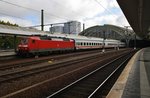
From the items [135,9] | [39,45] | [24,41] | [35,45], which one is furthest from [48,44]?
[135,9]

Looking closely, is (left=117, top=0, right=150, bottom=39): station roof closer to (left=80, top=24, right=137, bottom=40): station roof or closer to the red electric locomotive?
the red electric locomotive

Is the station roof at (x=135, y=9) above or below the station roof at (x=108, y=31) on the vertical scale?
below

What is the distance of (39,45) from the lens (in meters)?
32.3

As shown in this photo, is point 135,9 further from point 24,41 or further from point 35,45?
point 24,41

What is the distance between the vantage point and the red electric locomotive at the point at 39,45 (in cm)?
3039

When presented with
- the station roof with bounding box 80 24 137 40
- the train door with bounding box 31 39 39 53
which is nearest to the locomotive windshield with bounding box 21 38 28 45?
the train door with bounding box 31 39 39 53

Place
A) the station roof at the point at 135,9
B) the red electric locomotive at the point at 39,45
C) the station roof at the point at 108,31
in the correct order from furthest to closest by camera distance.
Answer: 1. the station roof at the point at 108,31
2. the red electric locomotive at the point at 39,45
3. the station roof at the point at 135,9

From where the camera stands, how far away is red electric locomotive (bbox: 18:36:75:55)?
1196 inches

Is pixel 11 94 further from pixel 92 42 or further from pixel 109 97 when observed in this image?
pixel 92 42

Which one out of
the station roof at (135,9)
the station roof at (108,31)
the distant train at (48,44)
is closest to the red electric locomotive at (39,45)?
the distant train at (48,44)

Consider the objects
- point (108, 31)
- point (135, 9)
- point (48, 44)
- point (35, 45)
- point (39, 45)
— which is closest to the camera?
point (135, 9)

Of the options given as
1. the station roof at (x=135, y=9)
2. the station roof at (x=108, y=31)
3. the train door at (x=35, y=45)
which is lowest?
the train door at (x=35, y=45)

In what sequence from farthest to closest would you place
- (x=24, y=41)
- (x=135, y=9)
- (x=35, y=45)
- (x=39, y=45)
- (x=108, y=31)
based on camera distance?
1. (x=108, y=31)
2. (x=39, y=45)
3. (x=35, y=45)
4. (x=24, y=41)
5. (x=135, y=9)

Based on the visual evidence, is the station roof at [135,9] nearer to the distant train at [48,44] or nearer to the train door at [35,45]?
the distant train at [48,44]
